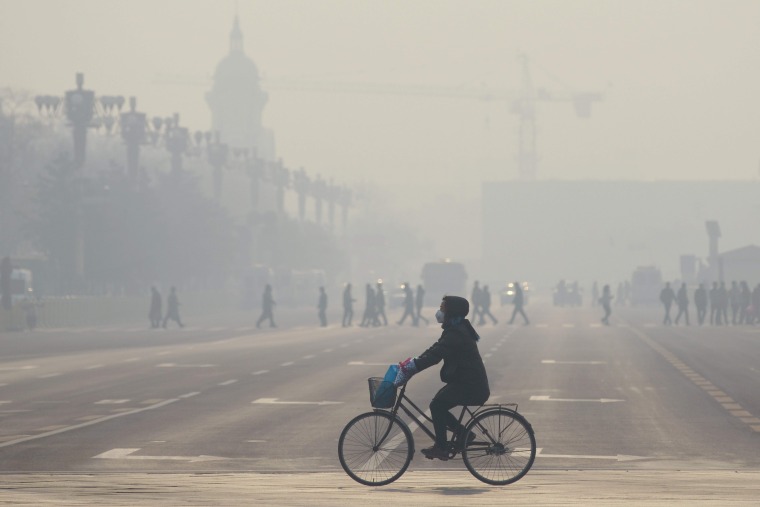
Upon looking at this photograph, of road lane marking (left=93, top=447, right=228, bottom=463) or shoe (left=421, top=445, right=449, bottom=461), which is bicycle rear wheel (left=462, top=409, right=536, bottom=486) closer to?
shoe (left=421, top=445, right=449, bottom=461)

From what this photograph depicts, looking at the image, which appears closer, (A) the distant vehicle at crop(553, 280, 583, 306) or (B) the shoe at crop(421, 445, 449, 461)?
(B) the shoe at crop(421, 445, 449, 461)

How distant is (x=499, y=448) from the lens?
1285cm

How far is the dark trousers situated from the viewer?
1284 centimetres

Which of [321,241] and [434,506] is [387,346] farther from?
[321,241]

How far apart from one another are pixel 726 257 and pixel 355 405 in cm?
7799

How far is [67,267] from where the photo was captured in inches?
3538

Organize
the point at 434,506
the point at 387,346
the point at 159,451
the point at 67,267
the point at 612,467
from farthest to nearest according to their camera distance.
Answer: the point at 67,267
the point at 387,346
the point at 159,451
the point at 612,467
the point at 434,506

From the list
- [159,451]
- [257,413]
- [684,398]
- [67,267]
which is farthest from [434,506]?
[67,267]

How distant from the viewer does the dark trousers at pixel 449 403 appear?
12.8 metres

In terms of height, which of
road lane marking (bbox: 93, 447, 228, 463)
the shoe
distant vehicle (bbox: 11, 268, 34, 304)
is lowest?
road lane marking (bbox: 93, 447, 228, 463)

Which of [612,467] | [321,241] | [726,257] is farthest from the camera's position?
[321,241]

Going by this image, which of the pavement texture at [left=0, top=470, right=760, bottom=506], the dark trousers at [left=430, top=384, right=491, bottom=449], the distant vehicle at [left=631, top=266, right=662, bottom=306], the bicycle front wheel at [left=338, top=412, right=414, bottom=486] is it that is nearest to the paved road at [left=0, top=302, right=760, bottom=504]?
the pavement texture at [left=0, top=470, right=760, bottom=506]

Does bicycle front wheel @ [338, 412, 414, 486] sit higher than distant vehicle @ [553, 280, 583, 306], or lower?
lower

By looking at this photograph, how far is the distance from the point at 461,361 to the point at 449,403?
1.17 feet
